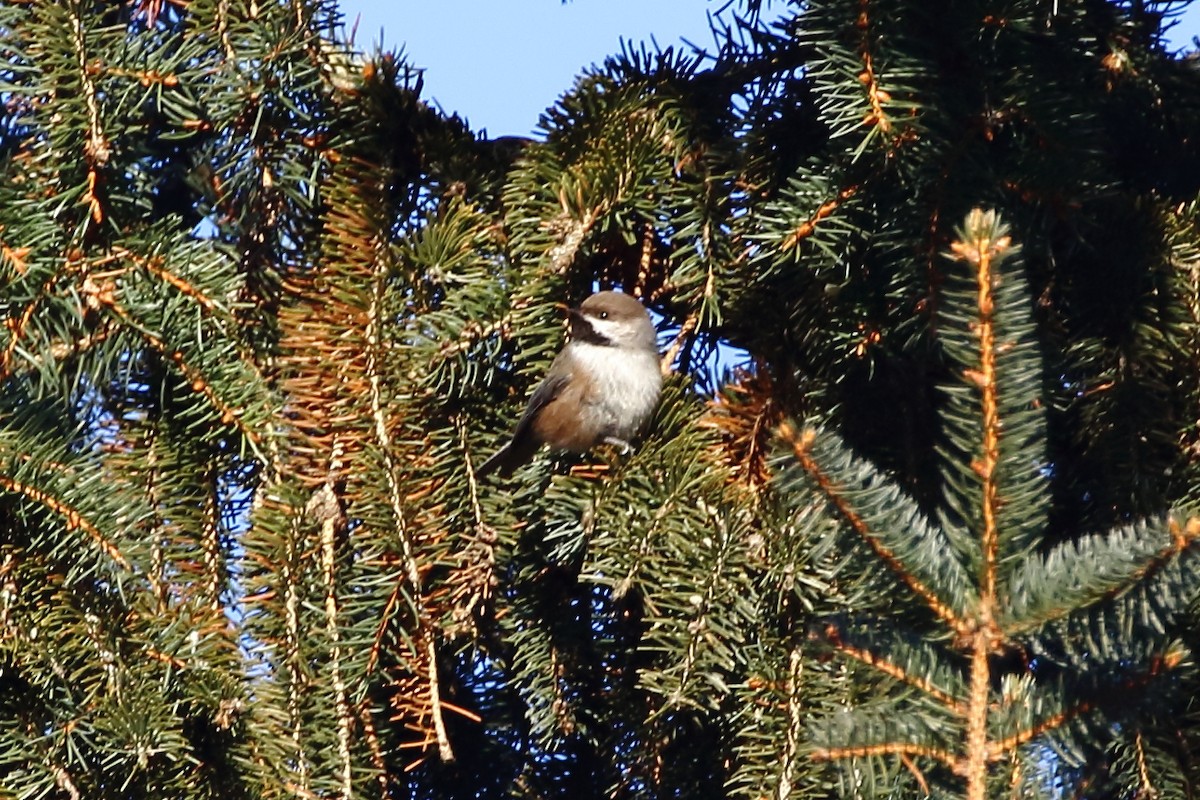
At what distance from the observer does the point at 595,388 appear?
370 cm

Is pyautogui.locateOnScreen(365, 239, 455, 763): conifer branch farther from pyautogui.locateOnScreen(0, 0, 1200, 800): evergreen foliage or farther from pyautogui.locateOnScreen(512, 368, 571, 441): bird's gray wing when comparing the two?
pyautogui.locateOnScreen(512, 368, 571, 441): bird's gray wing

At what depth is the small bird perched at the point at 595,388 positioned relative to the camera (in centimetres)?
292

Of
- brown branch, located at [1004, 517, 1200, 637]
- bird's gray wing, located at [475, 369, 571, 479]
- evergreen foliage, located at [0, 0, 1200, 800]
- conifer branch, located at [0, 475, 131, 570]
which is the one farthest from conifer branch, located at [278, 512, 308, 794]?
brown branch, located at [1004, 517, 1200, 637]

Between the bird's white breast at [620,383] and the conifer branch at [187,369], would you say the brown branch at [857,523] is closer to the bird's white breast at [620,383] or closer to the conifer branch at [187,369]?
the bird's white breast at [620,383]

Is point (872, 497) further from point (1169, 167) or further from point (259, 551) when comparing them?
point (1169, 167)

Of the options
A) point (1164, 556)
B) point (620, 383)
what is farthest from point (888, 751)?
point (620, 383)

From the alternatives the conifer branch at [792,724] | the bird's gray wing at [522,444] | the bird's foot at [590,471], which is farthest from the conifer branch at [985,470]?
the bird's gray wing at [522,444]

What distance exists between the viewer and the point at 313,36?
2812mm

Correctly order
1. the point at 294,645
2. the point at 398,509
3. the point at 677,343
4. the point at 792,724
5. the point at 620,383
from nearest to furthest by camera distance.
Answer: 1. the point at 792,724
2. the point at 294,645
3. the point at 398,509
4. the point at 677,343
5. the point at 620,383

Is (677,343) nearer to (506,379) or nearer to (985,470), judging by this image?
(506,379)

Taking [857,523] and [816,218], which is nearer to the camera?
[857,523]

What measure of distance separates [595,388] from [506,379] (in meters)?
0.82

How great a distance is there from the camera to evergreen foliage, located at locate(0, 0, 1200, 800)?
2.46m

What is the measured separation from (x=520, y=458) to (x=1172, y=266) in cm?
132
